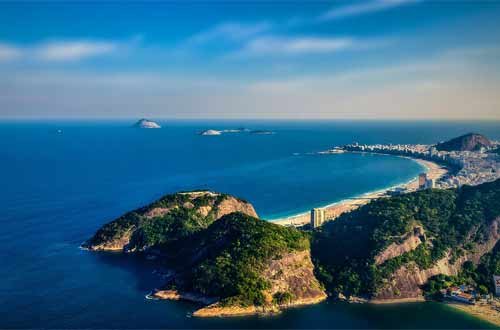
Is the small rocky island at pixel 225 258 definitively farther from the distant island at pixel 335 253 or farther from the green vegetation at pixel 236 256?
the distant island at pixel 335 253

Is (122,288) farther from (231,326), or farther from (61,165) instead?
(61,165)

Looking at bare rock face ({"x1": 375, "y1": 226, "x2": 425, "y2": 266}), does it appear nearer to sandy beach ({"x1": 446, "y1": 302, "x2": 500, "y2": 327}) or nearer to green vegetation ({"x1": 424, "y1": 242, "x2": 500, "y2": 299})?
green vegetation ({"x1": 424, "y1": 242, "x2": 500, "y2": 299})

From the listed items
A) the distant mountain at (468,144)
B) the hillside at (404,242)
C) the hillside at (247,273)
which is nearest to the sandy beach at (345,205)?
the hillside at (404,242)

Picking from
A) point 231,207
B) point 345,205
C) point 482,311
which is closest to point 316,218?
point 231,207

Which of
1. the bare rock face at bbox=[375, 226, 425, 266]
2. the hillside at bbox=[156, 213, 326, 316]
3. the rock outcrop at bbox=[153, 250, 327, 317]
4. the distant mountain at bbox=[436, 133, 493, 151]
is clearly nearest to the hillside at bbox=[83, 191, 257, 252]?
the hillside at bbox=[156, 213, 326, 316]

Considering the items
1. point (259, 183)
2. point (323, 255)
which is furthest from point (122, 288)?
point (259, 183)
